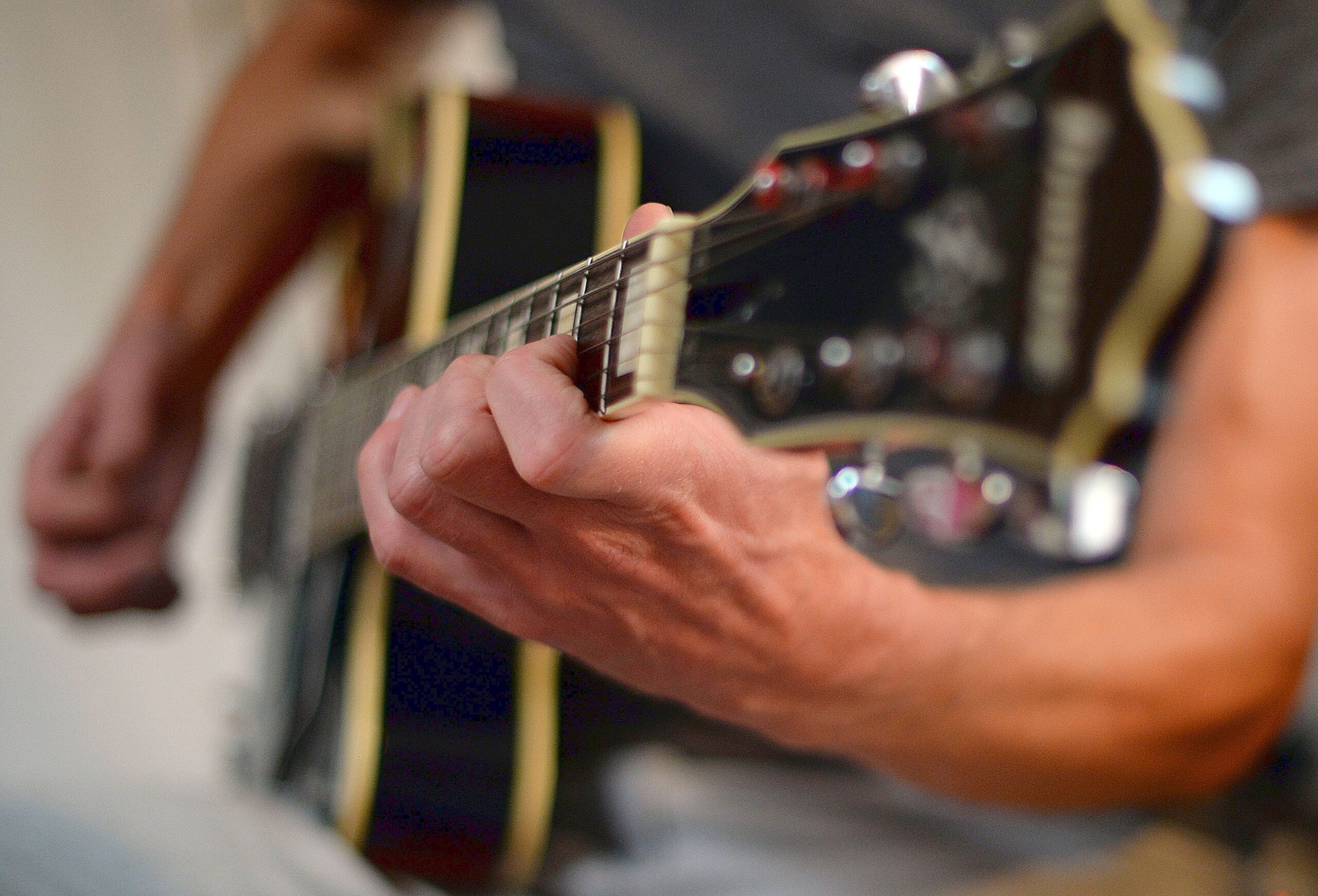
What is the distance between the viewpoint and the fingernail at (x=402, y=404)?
212mm

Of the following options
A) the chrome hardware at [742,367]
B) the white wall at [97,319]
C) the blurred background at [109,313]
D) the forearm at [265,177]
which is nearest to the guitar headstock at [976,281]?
the chrome hardware at [742,367]

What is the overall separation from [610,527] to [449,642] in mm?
162

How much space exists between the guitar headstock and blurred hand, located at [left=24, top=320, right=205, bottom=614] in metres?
→ 0.66

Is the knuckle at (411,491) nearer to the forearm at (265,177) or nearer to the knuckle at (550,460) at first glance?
the knuckle at (550,460)

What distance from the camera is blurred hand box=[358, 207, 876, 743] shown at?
0.58 ft

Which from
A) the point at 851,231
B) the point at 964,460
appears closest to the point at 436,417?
the point at 851,231

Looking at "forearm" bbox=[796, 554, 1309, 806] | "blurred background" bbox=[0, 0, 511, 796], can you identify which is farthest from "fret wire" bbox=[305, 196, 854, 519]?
"blurred background" bbox=[0, 0, 511, 796]

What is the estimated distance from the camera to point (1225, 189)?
1.41 feet

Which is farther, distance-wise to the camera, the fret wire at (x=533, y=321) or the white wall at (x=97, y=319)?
the white wall at (x=97, y=319)

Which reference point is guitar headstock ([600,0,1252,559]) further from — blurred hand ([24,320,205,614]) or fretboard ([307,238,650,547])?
blurred hand ([24,320,205,614])

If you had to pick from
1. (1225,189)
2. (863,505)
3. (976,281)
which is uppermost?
(1225,189)

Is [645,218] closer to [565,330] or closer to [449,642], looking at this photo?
[565,330]

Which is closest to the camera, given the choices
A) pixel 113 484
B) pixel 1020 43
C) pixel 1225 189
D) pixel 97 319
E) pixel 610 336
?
pixel 610 336

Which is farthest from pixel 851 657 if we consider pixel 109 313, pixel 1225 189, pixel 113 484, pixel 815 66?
pixel 109 313
